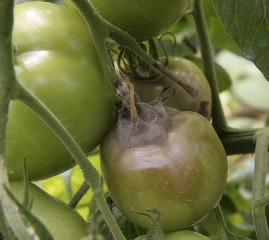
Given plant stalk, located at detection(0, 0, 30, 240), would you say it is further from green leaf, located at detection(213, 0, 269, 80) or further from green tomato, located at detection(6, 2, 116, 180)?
green leaf, located at detection(213, 0, 269, 80)

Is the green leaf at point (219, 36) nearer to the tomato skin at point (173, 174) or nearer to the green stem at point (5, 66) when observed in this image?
the tomato skin at point (173, 174)

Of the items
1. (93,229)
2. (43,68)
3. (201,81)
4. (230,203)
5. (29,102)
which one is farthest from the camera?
(230,203)

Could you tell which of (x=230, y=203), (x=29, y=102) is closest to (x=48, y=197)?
(x=29, y=102)

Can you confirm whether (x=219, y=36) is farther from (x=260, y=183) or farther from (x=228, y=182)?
(x=260, y=183)

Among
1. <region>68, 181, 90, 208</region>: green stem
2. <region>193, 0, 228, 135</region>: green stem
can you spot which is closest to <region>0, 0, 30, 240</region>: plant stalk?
<region>68, 181, 90, 208</region>: green stem

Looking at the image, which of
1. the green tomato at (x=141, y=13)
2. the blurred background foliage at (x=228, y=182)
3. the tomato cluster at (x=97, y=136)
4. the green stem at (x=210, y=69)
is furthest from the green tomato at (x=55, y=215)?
the green stem at (x=210, y=69)

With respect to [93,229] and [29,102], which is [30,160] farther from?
[93,229]
